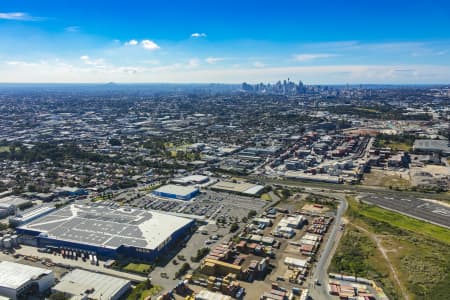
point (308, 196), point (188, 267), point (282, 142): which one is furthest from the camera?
point (282, 142)

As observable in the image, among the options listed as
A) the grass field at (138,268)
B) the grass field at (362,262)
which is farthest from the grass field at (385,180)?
the grass field at (138,268)

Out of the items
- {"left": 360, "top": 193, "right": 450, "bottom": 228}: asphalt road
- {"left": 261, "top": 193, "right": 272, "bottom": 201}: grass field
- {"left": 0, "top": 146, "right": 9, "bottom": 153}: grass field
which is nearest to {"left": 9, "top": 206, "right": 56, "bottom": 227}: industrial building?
{"left": 261, "top": 193, "right": 272, "bottom": 201}: grass field

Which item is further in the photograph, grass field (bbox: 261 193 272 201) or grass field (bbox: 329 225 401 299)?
grass field (bbox: 261 193 272 201)

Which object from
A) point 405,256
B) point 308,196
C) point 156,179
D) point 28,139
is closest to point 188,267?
point 405,256

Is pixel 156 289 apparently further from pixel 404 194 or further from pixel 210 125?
pixel 210 125

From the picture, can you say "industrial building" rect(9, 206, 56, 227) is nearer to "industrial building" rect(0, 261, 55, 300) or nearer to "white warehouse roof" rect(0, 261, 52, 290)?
"white warehouse roof" rect(0, 261, 52, 290)

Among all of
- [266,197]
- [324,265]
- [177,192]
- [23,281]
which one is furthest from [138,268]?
[266,197]
